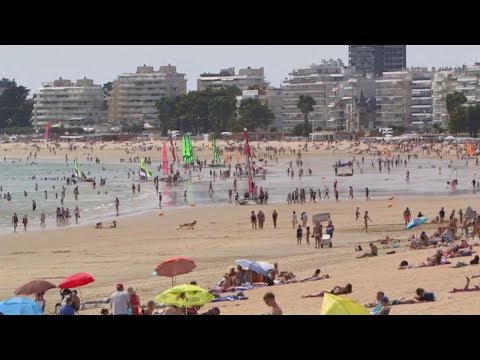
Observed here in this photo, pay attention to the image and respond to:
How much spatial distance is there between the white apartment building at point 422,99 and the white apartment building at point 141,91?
37729 millimetres

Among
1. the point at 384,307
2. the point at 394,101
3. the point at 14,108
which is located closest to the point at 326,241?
the point at 384,307

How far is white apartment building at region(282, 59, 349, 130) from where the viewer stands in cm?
12550

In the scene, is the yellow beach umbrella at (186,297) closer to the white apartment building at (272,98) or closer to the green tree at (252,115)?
the green tree at (252,115)

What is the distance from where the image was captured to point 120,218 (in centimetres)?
3216

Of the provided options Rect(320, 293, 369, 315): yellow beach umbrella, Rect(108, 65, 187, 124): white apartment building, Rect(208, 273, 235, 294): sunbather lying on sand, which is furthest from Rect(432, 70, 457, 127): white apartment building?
Rect(320, 293, 369, 315): yellow beach umbrella

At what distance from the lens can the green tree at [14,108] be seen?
138250mm

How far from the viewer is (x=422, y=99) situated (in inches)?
4815

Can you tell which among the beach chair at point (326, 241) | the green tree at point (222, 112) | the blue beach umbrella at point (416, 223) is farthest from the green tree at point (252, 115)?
the beach chair at point (326, 241)
